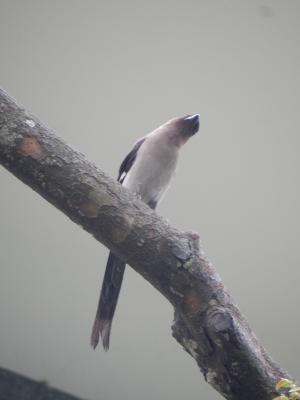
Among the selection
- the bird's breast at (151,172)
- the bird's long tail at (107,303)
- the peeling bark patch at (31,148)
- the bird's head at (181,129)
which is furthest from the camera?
the bird's head at (181,129)

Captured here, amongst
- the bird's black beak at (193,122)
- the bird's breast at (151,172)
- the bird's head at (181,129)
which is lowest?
the bird's breast at (151,172)

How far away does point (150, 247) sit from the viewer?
100 centimetres

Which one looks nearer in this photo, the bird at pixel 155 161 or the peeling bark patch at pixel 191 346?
the peeling bark patch at pixel 191 346

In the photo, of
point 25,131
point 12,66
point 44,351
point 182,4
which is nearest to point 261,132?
point 182,4

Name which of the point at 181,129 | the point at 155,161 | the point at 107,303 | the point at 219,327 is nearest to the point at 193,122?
the point at 181,129

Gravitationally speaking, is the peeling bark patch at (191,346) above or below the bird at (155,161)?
below

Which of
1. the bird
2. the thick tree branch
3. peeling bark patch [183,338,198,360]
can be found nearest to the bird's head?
the bird

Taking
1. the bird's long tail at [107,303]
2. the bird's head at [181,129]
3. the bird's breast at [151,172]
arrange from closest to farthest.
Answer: the bird's long tail at [107,303] → the bird's breast at [151,172] → the bird's head at [181,129]

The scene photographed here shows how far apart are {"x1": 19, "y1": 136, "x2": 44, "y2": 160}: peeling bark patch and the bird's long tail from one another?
71 centimetres

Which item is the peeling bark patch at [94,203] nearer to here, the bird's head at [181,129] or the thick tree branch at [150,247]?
the thick tree branch at [150,247]

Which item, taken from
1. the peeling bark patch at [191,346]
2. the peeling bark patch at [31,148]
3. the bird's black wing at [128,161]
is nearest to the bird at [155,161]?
the bird's black wing at [128,161]

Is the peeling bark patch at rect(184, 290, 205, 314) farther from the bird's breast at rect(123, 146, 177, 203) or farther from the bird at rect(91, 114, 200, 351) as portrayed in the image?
the bird's breast at rect(123, 146, 177, 203)

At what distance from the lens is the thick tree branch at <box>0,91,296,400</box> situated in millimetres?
952

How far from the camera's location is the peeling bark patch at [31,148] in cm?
95
